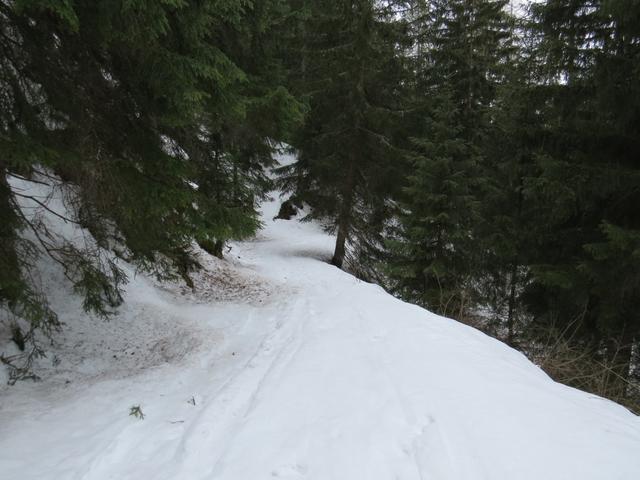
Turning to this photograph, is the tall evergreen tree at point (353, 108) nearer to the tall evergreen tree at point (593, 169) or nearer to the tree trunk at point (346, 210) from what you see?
the tree trunk at point (346, 210)

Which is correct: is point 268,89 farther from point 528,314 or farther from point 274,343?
point 528,314

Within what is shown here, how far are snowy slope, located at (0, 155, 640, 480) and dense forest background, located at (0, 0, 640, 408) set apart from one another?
1.07m

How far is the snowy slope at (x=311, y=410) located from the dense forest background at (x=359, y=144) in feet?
3.50

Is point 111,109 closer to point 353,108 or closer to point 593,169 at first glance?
point 593,169

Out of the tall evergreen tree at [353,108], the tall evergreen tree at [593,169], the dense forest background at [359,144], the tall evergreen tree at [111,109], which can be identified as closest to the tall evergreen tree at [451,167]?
the dense forest background at [359,144]

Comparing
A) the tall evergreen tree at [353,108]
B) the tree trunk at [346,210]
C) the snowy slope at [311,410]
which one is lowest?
the snowy slope at [311,410]

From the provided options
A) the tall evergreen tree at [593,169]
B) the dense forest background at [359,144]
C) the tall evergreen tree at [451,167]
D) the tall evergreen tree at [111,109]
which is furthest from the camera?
the tall evergreen tree at [451,167]

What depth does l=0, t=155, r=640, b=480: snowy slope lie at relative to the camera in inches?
102

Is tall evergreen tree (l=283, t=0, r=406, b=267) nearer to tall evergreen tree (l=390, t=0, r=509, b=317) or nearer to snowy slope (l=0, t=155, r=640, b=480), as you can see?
tall evergreen tree (l=390, t=0, r=509, b=317)

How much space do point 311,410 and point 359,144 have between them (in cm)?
1160

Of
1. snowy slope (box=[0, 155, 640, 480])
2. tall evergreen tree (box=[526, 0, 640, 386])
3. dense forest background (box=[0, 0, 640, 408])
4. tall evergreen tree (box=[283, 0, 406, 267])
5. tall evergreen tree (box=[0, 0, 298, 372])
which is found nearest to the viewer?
snowy slope (box=[0, 155, 640, 480])

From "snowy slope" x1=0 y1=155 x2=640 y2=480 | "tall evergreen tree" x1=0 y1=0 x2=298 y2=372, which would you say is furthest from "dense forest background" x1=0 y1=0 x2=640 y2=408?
"snowy slope" x1=0 y1=155 x2=640 y2=480

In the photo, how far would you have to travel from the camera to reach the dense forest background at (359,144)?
12.4 feet

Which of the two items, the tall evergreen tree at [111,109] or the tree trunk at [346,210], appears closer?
the tall evergreen tree at [111,109]
